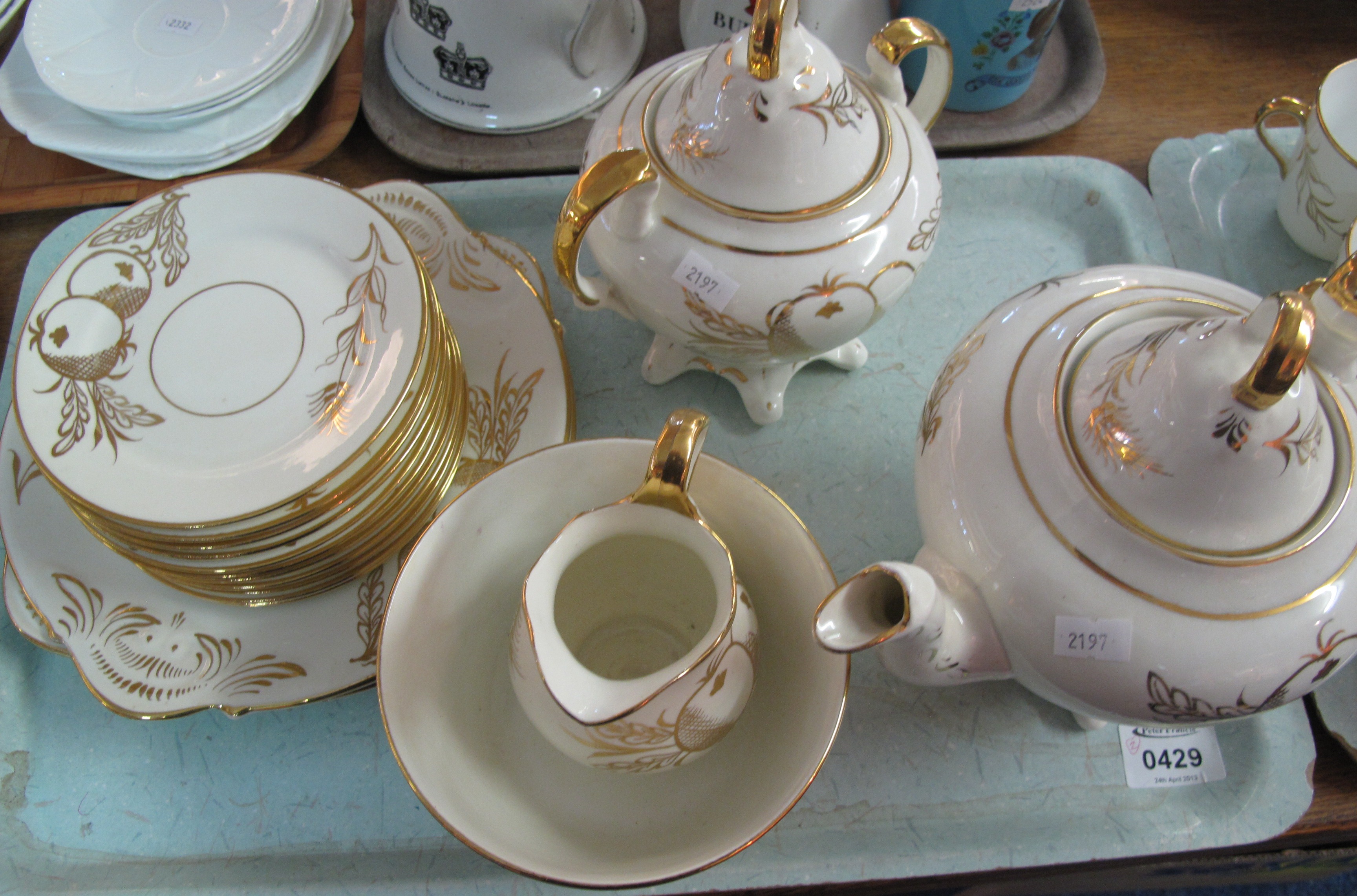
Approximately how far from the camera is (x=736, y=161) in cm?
49

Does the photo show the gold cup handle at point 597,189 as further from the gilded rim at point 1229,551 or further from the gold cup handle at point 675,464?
the gilded rim at point 1229,551

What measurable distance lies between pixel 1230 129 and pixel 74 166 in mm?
1177

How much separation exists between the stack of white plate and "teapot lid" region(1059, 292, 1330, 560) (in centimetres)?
76

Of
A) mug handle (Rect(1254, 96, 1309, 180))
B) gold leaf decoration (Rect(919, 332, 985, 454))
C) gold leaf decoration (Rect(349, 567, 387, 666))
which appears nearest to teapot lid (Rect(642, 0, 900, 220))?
gold leaf decoration (Rect(919, 332, 985, 454))

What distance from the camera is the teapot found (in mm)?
352

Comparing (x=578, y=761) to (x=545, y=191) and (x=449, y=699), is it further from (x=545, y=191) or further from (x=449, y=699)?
(x=545, y=191)

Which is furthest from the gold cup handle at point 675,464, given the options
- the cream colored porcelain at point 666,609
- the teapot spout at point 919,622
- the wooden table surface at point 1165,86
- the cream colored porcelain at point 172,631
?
the wooden table surface at point 1165,86

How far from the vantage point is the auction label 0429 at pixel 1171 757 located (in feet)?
1.85

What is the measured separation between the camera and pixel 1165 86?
878mm

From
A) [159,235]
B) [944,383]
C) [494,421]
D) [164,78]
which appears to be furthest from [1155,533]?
[164,78]

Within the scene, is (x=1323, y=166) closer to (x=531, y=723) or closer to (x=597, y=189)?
(x=597, y=189)

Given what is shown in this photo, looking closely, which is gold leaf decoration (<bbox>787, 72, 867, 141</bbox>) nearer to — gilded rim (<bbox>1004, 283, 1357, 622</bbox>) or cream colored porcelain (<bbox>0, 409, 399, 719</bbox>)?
gilded rim (<bbox>1004, 283, 1357, 622</bbox>)

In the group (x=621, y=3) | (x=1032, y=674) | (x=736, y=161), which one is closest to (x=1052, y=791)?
(x=1032, y=674)

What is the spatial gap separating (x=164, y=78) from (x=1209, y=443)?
2.92ft
